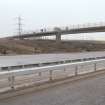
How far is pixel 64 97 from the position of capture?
8305mm

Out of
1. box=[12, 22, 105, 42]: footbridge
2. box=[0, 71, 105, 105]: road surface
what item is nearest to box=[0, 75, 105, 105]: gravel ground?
box=[0, 71, 105, 105]: road surface

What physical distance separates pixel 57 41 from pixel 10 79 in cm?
7706

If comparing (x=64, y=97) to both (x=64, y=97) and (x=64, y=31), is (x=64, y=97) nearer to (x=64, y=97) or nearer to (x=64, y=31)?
(x=64, y=97)

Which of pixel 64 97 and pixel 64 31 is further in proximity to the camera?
pixel 64 31

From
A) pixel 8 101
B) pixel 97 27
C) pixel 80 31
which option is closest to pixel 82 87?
pixel 8 101

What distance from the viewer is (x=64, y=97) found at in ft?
27.2

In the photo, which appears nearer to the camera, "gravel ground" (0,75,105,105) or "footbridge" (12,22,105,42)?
"gravel ground" (0,75,105,105)

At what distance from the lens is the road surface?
24.7 ft

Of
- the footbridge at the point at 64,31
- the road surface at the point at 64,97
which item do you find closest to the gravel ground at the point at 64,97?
the road surface at the point at 64,97

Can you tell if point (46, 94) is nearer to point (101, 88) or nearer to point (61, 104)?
point (61, 104)

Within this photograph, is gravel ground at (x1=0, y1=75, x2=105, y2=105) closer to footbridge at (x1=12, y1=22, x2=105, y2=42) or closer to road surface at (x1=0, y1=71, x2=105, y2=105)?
road surface at (x1=0, y1=71, x2=105, y2=105)

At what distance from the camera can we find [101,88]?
1026 cm

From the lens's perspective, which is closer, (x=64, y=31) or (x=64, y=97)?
(x=64, y=97)

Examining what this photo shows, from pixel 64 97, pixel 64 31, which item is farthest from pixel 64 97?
pixel 64 31
